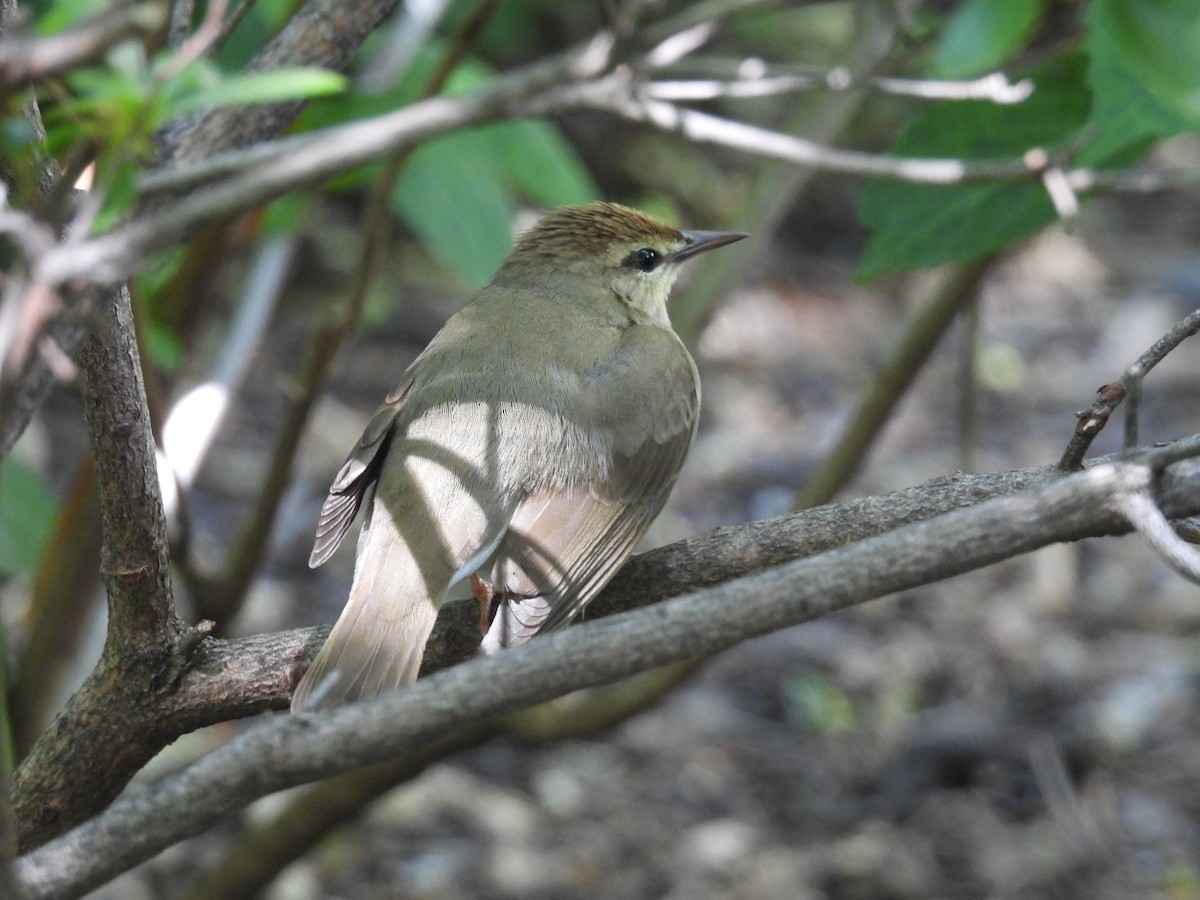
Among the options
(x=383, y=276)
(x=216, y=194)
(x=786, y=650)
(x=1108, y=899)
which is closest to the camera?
(x=216, y=194)

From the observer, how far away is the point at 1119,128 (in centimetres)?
271

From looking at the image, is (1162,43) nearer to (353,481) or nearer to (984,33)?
(984,33)

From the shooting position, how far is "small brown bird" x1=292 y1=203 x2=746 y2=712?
9.37 ft

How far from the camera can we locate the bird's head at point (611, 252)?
4082mm

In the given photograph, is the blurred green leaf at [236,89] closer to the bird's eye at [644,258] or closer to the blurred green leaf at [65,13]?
the blurred green leaf at [65,13]

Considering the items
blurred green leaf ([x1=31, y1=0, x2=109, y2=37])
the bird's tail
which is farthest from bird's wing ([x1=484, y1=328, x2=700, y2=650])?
blurred green leaf ([x1=31, y1=0, x2=109, y2=37])

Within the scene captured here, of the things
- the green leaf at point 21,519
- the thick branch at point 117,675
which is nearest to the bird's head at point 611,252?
the green leaf at point 21,519

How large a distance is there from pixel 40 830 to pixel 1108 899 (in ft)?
12.2

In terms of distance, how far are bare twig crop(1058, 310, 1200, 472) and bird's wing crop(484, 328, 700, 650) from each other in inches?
42.8

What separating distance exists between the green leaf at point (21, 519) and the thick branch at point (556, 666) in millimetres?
2107

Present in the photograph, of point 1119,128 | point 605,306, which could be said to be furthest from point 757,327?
point 1119,128

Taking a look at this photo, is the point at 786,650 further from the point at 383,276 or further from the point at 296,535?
the point at 383,276

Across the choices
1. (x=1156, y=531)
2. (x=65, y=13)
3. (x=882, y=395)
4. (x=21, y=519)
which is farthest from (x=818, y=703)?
(x=65, y=13)

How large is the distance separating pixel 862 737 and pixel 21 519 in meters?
3.42
